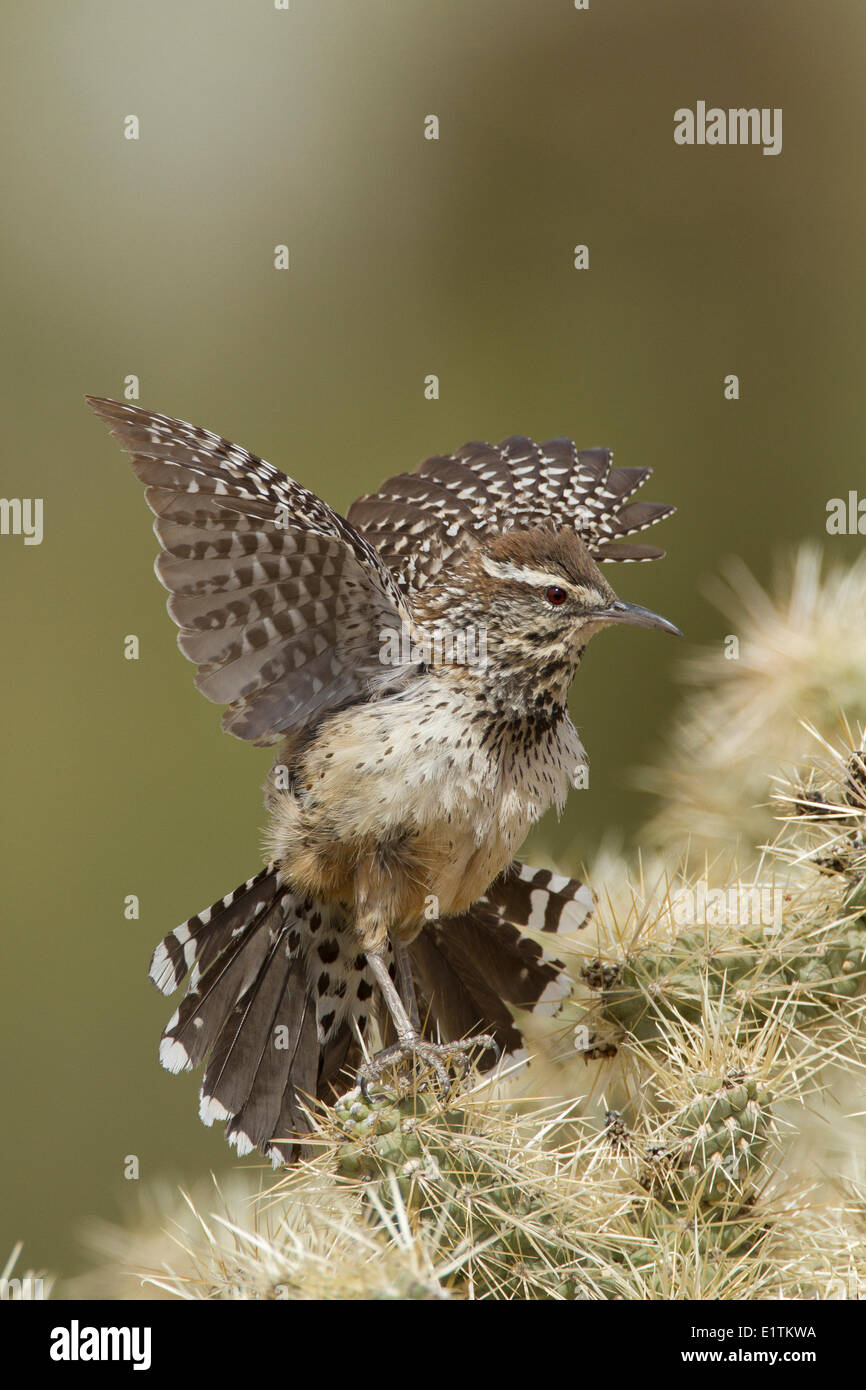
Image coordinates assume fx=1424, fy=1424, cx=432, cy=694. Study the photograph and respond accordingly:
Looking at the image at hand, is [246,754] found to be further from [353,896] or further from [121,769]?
[353,896]

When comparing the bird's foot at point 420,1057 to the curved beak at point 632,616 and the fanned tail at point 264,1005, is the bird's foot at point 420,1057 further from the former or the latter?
the curved beak at point 632,616

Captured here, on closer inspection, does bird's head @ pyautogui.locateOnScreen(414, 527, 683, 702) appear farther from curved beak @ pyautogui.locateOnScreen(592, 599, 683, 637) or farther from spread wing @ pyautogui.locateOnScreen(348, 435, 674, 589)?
spread wing @ pyautogui.locateOnScreen(348, 435, 674, 589)

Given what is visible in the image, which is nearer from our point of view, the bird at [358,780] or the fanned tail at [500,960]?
the bird at [358,780]

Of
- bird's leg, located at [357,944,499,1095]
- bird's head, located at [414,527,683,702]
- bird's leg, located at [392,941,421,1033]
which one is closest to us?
bird's leg, located at [357,944,499,1095]

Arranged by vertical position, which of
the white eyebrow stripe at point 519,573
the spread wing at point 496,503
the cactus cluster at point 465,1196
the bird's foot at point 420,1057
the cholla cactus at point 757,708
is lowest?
the cactus cluster at point 465,1196

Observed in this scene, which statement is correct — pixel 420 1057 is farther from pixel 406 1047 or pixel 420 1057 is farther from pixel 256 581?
pixel 256 581

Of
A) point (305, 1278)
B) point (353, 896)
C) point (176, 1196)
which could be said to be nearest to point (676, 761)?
point (353, 896)

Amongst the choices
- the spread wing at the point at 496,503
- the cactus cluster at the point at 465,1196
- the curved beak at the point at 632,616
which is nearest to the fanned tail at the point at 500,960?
the curved beak at the point at 632,616

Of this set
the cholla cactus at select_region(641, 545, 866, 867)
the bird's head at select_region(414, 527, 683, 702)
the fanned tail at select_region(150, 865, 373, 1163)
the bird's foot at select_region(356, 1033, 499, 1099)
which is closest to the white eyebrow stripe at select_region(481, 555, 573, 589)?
the bird's head at select_region(414, 527, 683, 702)

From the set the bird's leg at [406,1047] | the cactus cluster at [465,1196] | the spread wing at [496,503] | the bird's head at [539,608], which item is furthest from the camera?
the spread wing at [496,503]

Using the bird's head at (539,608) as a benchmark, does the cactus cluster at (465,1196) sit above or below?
below
